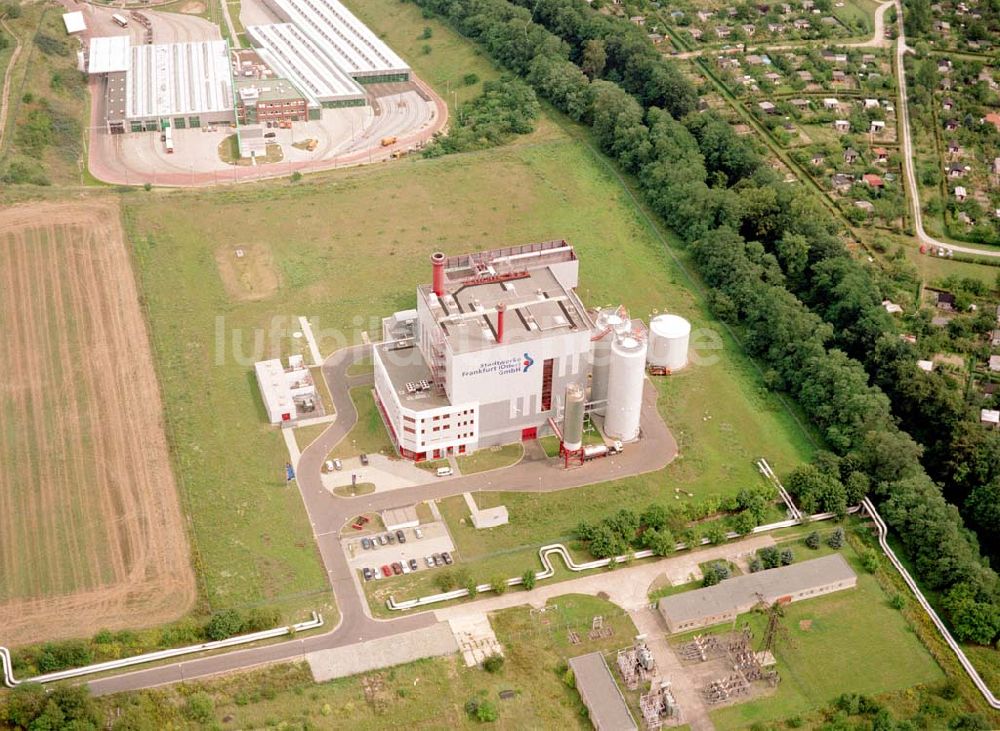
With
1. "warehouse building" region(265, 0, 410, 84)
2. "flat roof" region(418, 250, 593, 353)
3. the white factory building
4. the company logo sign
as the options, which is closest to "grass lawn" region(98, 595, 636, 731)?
the white factory building

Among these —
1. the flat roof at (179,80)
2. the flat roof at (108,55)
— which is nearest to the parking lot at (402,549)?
the flat roof at (179,80)

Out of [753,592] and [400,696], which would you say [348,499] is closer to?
[400,696]

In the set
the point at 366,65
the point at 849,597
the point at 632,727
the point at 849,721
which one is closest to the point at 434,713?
the point at 632,727

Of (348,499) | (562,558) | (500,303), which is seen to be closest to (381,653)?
(348,499)

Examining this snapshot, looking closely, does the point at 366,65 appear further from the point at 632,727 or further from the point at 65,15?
the point at 632,727

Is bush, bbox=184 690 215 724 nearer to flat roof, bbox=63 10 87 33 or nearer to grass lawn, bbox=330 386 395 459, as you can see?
grass lawn, bbox=330 386 395 459

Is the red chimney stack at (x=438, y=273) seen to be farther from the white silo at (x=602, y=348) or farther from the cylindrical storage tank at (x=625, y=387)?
the cylindrical storage tank at (x=625, y=387)
